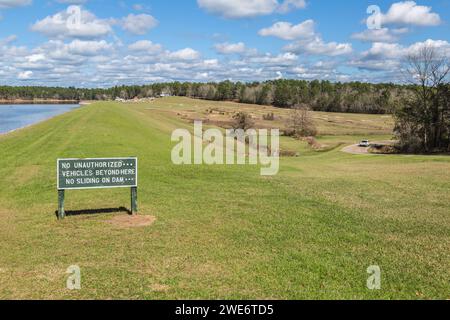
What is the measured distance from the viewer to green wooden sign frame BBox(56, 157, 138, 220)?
12852 mm

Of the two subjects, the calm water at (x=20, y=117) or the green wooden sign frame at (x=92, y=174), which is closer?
the green wooden sign frame at (x=92, y=174)

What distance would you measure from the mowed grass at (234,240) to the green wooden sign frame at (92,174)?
1.05 meters

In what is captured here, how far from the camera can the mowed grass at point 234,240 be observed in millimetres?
8336

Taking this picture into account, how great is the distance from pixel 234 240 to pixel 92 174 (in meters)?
4.78

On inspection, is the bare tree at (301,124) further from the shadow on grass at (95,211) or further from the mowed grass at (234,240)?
the shadow on grass at (95,211)

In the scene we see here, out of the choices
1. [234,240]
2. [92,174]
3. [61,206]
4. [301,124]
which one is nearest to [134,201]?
[92,174]

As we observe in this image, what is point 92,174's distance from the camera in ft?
42.8

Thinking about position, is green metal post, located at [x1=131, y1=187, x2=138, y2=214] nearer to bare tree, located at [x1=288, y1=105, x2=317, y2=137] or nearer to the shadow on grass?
the shadow on grass

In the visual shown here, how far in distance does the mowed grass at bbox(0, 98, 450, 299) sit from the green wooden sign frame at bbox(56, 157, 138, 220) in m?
1.05

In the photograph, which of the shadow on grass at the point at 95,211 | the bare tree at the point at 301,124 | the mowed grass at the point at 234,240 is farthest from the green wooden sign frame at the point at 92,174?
the bare tree at the point at 301,124

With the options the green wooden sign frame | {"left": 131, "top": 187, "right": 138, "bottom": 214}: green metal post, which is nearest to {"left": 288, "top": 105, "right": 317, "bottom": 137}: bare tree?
{"left": 131, "top": 187, "right": 138, "bottom": 214}: green metal post

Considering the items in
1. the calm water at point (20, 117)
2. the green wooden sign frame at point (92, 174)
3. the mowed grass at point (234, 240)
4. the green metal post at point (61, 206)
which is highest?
the calm water at point (20, 117)

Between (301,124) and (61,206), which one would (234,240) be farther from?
(301,124)

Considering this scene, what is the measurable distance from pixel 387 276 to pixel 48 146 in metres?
26.7
